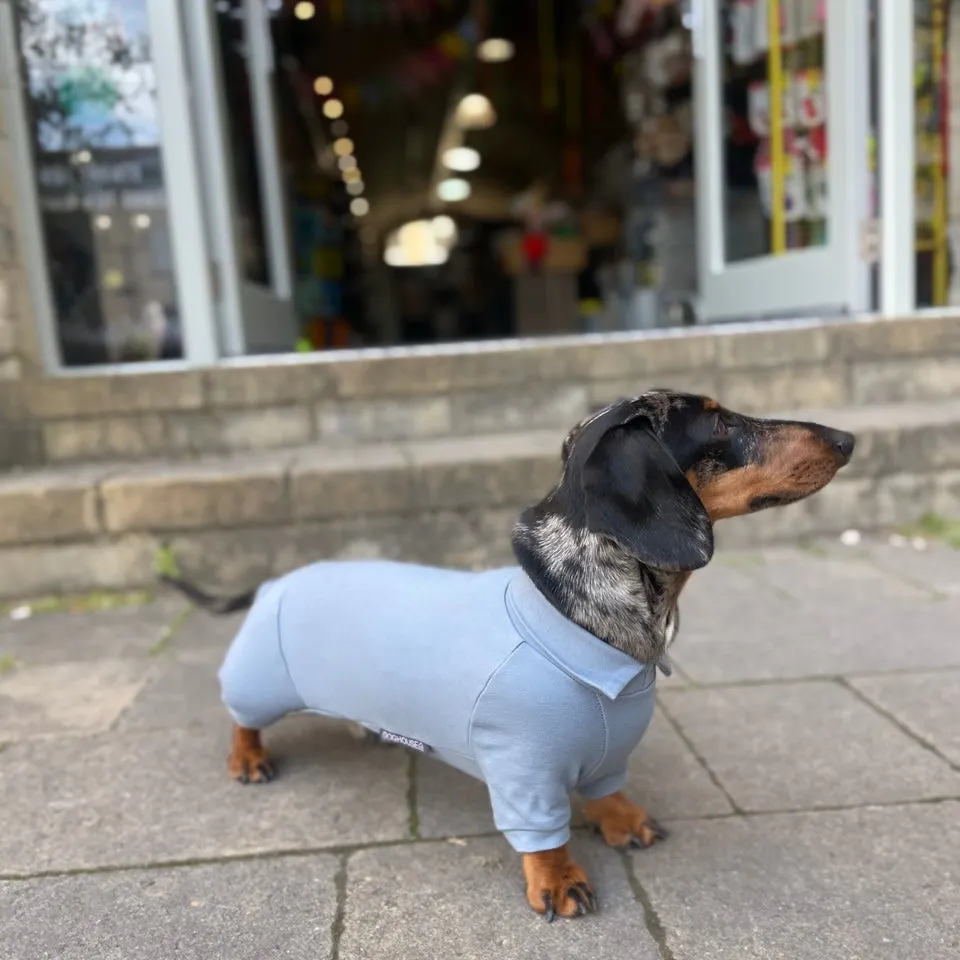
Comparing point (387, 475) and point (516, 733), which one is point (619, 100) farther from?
point (516, 733)

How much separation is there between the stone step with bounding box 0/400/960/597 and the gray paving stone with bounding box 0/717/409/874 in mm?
1343

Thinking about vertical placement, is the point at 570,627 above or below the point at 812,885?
above

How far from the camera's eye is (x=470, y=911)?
70.4 inches

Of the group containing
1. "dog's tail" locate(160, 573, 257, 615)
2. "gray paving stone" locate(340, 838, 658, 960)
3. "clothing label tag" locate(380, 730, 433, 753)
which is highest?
"dog's tail" locate(160, 573, 257, 615)

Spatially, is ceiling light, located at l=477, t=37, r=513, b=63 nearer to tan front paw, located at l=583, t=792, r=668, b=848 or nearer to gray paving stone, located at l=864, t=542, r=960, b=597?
gray paving stone, located at l=864, t=542, r=960, b=597

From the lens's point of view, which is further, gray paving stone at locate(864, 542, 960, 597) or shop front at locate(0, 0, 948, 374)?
shop front at locate(0, 0, 948, 374)

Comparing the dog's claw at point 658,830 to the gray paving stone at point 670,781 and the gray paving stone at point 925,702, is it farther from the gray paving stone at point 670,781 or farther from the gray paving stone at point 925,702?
the gray paving stone at point 925,702

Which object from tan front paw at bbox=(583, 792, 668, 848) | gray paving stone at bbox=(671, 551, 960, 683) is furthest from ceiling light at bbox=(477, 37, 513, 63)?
tan front paw at bbox=(583, 792, 668, 848)

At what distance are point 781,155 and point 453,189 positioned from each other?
541 inches

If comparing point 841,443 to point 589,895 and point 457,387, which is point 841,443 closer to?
point 589,895

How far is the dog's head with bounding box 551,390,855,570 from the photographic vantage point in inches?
65.1

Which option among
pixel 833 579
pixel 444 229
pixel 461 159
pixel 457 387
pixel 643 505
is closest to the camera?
pixel 643 505

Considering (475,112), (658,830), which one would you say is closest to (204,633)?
(658,830)

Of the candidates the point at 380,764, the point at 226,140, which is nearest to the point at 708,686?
the point at 380,764
